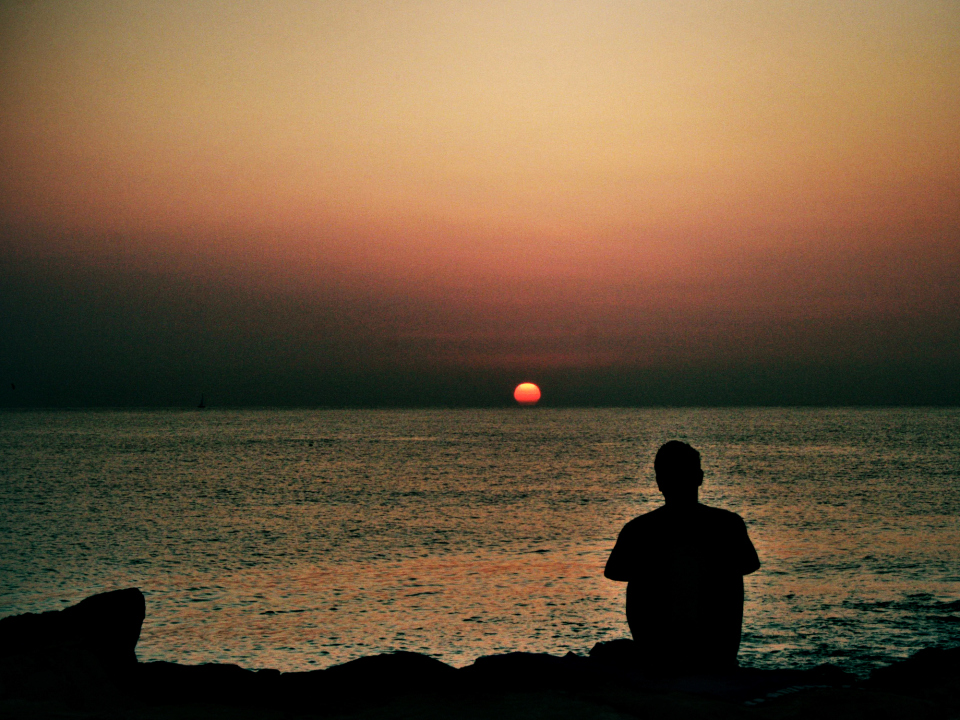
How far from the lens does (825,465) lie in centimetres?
4731

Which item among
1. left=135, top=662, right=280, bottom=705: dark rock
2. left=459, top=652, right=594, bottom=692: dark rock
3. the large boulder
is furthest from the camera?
the large boulder

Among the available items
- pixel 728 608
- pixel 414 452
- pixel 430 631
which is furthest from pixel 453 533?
pixel 414 452

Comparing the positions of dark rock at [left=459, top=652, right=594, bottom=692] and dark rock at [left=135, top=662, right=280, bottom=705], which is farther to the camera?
dark rock at [left=135, top=662, right=280, bottom=705]

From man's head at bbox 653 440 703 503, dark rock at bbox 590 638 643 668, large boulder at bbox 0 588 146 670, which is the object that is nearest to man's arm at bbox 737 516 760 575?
man's head at bbox 653 440 703 503

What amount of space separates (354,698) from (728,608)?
276 cm

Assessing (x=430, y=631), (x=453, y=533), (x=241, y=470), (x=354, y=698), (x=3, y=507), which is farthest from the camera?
(x=241, y=470)

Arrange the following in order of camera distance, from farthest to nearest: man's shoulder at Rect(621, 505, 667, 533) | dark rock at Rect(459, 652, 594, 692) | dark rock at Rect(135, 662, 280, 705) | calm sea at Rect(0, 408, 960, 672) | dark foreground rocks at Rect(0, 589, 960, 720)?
calm sea at Rect(0, 408, 960, 672)
dark rock at Rect(135, 662, 280, 705)
dark rock at Rect(459, 652, 594, 692)
man's shoulder at Rect(621, 505, 667, 533)
dark foreground rocks at Rect(0, 589, 960, 720)

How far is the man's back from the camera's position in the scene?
5.19m

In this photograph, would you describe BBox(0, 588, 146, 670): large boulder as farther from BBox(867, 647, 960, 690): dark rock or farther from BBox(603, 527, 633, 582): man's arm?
BBox(867, 647, 960, 690): dark rock

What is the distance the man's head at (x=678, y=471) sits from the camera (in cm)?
507

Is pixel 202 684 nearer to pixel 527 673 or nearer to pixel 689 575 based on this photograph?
pixel 527 673

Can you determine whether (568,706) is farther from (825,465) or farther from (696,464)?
(825,465)

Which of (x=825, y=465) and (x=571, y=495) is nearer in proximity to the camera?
(x=571, y=495)

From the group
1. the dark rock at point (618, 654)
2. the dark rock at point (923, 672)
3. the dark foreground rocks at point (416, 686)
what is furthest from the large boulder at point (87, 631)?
the dark rock at point (923, 672)
